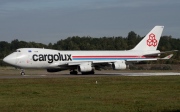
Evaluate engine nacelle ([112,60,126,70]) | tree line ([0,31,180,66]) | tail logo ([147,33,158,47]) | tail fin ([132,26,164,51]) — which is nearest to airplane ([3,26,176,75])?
engine nacelle ([112,60,126,70])

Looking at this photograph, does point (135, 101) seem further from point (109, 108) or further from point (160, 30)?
point (160, 30)

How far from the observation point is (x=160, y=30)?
67.5 meters

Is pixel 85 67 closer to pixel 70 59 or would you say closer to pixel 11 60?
pixel 70 59

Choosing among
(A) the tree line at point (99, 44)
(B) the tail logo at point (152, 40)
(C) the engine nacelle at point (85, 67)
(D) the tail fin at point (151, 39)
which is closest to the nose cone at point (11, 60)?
(C) the engine nacelle at point (85, 67)

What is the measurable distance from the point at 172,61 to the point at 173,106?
293 ft

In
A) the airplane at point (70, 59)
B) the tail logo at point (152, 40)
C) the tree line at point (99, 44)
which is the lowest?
the airplane at point (70, 59)

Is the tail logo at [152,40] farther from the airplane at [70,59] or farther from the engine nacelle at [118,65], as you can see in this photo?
the engine nacelle at [118,65]

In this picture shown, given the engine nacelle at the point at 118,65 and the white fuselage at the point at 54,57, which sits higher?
the white fuselage at the point at 54,57

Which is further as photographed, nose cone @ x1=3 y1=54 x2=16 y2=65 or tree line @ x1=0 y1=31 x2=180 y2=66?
tree line @ x1=0 y1=31 x2=180 y2=66

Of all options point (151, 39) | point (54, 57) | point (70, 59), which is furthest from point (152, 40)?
point (54, 57)

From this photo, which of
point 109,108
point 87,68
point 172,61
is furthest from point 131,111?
point 172,61

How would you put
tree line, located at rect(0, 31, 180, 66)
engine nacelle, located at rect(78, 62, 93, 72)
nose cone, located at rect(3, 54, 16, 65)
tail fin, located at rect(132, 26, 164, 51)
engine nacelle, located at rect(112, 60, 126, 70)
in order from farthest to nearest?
tree line, located at rect(0, 31, 180, 66)
tail fin, located at rect(132, 26, 164, 51)
engine nacelle, located at rect(112, 60, 126, 70)
engine nacelle, located at rect(78, 62, 93, 72)
nose cone, located at rect(3, 54, 16, 65)

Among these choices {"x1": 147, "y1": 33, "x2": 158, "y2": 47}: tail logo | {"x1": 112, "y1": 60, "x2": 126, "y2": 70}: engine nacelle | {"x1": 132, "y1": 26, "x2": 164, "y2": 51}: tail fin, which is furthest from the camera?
{"x1": 147, "y1": 33, "x2": 158, "y2": 47}: tail logo

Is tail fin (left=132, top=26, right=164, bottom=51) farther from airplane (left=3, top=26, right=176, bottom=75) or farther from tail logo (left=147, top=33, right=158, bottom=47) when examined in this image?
airplane (left=3, top=26, right=176, bottom=75)
